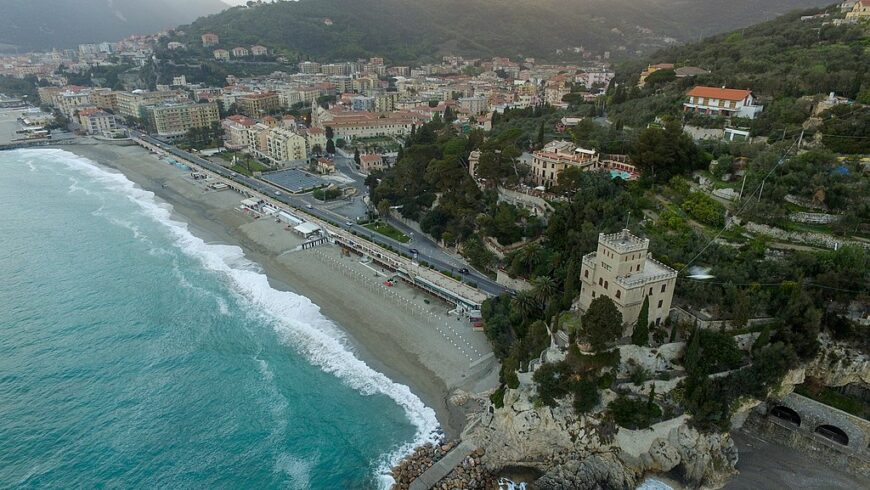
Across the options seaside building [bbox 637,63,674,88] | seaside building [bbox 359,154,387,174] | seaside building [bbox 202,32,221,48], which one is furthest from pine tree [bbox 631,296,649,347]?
seaside building [bbox 202,32,221,48]

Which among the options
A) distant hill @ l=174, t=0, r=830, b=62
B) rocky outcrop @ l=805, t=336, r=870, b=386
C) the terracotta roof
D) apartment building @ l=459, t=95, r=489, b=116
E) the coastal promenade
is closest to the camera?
rocky outcrop @ l=805, t=336, r=870, b=386

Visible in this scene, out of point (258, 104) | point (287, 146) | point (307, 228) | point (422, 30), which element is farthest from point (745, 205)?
point (422, 30)

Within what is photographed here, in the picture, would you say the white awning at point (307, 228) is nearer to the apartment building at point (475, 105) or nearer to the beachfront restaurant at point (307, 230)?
the beachfront restaurant at point (307, 230)

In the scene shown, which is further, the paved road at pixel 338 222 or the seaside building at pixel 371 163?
the seaside building at pixel 371 163

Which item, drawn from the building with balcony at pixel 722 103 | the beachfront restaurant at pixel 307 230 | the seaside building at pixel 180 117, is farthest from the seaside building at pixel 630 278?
the seaside building at pixel 180 117

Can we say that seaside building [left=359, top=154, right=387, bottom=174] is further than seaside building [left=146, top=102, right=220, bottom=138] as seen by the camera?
No

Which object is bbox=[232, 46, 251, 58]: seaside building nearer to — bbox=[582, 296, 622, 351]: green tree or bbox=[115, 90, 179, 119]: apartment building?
bbox=[115, 90, 179, 119]: apartment building
